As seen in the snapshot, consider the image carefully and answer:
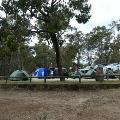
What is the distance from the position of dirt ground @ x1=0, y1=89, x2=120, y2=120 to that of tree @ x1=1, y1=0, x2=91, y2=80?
6103 mm

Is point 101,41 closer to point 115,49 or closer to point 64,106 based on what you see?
point 115,49

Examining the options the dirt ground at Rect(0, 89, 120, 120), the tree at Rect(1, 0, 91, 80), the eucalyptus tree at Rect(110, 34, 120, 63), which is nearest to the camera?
the dirt ground at Rect(0, 89, 120, 120)

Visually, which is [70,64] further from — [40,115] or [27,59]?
[40,115]

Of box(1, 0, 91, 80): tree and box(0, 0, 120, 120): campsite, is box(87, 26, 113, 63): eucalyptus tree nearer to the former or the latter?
box(0, 0, 120, 120): campsite

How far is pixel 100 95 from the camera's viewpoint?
2455 cm

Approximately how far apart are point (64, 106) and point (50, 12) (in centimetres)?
1240

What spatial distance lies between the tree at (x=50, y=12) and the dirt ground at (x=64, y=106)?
610 cm

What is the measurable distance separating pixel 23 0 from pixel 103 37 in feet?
144

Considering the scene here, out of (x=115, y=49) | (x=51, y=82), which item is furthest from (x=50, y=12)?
(x=115, y=49)

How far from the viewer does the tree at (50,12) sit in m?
30.0

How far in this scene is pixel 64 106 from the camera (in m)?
20.4

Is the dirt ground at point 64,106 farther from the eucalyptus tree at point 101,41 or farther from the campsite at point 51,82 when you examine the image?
the eucalyptus tree at point 101,41

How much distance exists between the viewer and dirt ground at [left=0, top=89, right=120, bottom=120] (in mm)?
17078

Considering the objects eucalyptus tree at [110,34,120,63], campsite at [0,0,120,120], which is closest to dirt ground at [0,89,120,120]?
campsite at [0,0,120,120]
